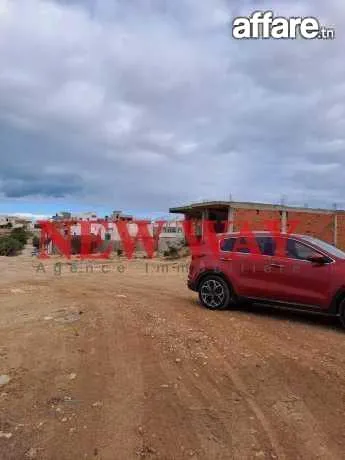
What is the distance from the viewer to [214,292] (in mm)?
10680

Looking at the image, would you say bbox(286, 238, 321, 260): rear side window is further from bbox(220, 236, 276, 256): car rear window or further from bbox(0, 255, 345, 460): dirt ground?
bbox(0, 255, 345, 460): dirt ground

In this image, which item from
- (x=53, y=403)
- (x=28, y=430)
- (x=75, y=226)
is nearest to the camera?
(x=28, y=430)

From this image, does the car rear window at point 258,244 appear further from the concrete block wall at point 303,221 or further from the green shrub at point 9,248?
the green shrub at point 9,248

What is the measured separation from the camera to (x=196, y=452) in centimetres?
441

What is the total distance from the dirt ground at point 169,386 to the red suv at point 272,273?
472 mm

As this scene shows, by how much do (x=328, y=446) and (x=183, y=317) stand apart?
16.7 ft

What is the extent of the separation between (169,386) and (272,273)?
4.71 m

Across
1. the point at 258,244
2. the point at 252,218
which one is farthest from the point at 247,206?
the point at 258,244

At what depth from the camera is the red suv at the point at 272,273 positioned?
9398mm

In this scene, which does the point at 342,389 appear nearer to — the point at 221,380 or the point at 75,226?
the point at 221,380

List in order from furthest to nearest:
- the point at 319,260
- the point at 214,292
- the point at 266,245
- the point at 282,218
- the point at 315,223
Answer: the point at 315,223 < the point at 282,218 < the point at 214,292 < the point at 266,245 < the point at 319,260

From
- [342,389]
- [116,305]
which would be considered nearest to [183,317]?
[116,305]

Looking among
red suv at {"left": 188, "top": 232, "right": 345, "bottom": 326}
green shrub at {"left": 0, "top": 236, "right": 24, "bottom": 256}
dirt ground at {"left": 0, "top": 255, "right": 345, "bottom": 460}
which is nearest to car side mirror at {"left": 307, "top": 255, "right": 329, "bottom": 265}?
red suv at {"left": 188, "top": 232, "right": 345, "bottom": 326}

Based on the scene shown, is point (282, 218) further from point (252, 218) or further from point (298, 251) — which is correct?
point (298, 251)
